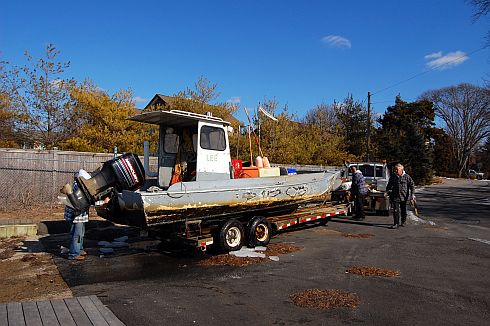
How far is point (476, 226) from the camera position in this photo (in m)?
12.5

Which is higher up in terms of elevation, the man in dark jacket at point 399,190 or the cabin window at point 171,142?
the cabin window at point 171,142

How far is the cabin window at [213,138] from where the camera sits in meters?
8.64

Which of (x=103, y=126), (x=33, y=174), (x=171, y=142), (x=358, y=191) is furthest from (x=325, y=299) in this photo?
(x=103, y=126)

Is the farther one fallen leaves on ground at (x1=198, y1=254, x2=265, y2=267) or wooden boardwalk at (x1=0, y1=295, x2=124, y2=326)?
fallen leaves on ground at (x1=198, y1=254, x2=265, y2=267)

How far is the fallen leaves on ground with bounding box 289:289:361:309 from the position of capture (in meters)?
5.38

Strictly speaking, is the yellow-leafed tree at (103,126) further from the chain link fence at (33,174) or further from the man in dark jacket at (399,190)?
the man in dark jacket at (399,190)

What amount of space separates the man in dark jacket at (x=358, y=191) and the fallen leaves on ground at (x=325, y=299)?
7.61 meters

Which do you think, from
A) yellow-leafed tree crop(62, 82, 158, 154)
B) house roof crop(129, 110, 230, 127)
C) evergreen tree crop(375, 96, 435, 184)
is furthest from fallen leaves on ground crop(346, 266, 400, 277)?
evergreen tree crop(375, 96, 435, 184)

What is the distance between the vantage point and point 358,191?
1320cm

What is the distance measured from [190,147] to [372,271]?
4.78 metres

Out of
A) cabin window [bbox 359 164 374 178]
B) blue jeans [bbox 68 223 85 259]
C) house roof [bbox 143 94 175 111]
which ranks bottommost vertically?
blue jeans [bbox 68 223 85 259]

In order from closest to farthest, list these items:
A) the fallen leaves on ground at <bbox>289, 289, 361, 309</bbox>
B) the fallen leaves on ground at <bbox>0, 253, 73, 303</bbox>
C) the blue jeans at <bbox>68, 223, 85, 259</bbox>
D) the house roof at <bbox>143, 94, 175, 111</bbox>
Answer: the fallen leaves on ground at <bbox>289, 289, 361, 309</bbox> → the fallen leaves on ground at <bbox>0, 253, 73, 303</bbox> → the blue jeans at <bbox>68, 223, 85, 259</bbox> → the house roof at <bbox>143, 94, 175, 111</bbox>

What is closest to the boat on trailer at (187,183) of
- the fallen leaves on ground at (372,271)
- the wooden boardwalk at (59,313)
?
the wooden boardwalk at (59,313)

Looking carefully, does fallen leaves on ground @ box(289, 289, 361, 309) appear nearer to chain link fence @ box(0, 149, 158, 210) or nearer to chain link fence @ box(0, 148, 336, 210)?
chain link fence @ box(0, 148, 336, 210)
